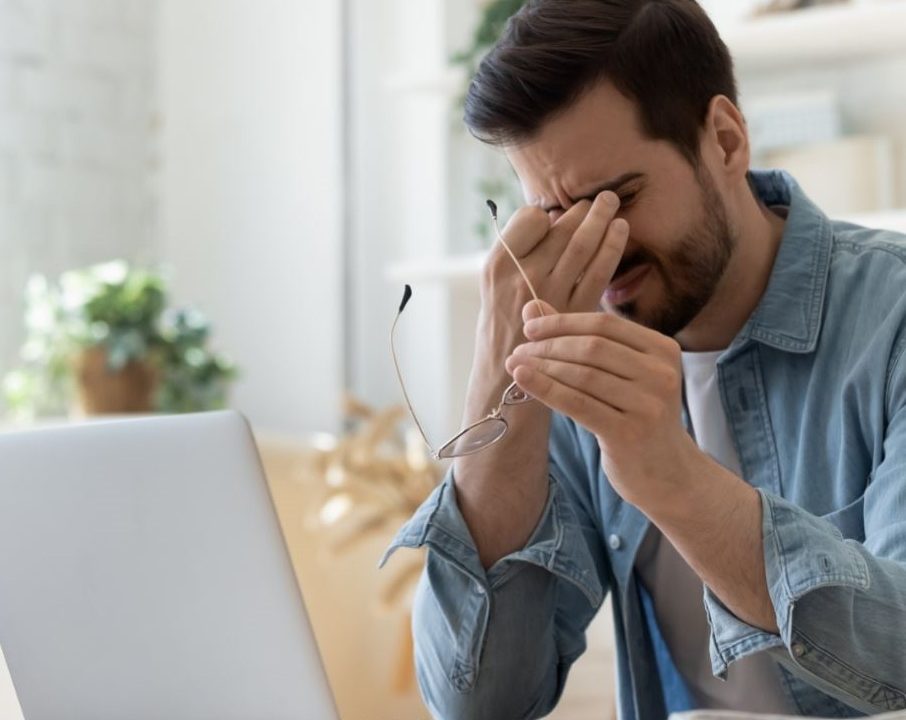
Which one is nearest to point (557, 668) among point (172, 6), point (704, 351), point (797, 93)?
point (704, 351)

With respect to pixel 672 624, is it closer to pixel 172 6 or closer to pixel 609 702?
pixel 609 702

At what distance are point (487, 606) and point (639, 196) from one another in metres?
0.40

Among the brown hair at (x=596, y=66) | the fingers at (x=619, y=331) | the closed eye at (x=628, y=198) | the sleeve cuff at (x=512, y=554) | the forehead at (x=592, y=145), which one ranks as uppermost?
the brown hair at (x=596, y=66)

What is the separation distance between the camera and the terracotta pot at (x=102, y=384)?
2439 millimetres

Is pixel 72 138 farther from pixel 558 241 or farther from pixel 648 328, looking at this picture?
pixel 648 328

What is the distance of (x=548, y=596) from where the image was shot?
1197mm

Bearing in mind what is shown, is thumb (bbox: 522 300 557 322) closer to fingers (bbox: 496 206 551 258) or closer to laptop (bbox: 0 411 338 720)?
fingers (bbox: 496 206 551 258)

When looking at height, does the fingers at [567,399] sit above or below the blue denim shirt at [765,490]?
above

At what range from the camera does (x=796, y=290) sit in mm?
1197

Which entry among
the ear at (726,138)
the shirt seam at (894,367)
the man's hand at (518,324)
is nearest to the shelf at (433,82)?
the ear at (726,138)

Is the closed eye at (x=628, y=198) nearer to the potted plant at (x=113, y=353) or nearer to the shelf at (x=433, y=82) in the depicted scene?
the shelf at (x=433, y=82)

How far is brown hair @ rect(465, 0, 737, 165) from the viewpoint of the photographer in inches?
45.5

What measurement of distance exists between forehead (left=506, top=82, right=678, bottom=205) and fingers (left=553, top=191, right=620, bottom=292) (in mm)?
42

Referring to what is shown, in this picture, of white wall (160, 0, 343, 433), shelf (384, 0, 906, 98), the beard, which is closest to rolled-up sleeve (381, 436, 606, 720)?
the beard
